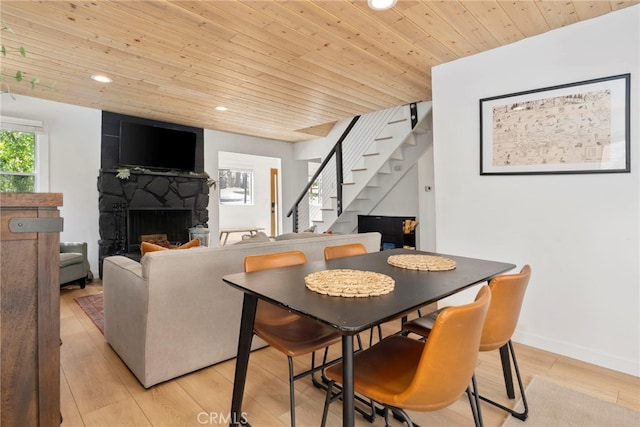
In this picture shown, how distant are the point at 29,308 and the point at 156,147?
15.4ft

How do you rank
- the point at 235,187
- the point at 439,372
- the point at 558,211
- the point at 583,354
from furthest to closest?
the point at 235,187 < the point at 558,211 < the point at 583,354 < the point at 439,372

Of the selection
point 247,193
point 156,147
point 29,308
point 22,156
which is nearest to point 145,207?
point 156,147

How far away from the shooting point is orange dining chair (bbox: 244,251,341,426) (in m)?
1.43

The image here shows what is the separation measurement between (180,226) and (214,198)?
0.85m

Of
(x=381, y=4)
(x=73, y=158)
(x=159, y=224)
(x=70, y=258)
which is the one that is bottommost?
(x=70, y=258)

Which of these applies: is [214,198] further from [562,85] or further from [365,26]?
[562,85]

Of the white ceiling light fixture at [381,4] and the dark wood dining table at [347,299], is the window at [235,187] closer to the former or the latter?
the white ceiling light fixture at [381,4]

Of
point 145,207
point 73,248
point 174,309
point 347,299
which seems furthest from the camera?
point 145,207

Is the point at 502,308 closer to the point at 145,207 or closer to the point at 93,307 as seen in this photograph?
the point at 93,307

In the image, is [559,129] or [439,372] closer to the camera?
[439,372]

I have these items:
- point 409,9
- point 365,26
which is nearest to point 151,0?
point 365,26

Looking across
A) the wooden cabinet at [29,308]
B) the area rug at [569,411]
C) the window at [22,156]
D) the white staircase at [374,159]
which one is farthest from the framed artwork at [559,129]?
the window at [22,156]

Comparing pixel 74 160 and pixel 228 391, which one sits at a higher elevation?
Answer: pixel 74 160

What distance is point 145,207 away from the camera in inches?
199
